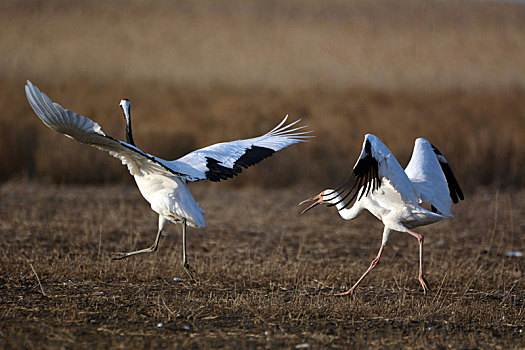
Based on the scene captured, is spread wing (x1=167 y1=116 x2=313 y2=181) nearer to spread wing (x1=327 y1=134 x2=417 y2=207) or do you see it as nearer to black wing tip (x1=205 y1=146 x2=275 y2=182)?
black wing tip (x1=205 y1=146 x2=275 y2=182)

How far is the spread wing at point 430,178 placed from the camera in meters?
6.80

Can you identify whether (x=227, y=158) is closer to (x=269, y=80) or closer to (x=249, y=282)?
(x=249, y=282)

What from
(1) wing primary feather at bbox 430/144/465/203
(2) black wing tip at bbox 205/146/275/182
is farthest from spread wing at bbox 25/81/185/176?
(1) wing primary feather at bbox 430/144/465/203

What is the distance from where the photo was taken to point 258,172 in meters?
14.2

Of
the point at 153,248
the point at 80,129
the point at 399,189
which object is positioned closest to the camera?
the point at 80,129

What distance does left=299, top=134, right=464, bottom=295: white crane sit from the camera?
5.86 m

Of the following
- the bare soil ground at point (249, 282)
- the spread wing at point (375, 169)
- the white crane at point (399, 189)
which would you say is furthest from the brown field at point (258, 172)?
the spread wing at point (375, 169)

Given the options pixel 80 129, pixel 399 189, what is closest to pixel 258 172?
pixel 399 189

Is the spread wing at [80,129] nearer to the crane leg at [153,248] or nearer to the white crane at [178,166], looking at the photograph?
the white crane at [178,166]

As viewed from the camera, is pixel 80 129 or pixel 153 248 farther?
pixel 153 248

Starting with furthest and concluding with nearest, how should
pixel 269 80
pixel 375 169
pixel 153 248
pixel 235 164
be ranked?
1. pixel 269 80
2. pixel 153 248
3. pixel 235 164
4. pixel 375 169

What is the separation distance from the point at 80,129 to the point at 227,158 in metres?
1.75

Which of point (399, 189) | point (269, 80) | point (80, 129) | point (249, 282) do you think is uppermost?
point (269, 80)

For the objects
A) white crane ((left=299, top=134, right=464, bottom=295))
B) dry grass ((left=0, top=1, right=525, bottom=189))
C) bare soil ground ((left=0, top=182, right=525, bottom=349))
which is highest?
dry grass ((left=0, top=1, right=525, bottom=189))
